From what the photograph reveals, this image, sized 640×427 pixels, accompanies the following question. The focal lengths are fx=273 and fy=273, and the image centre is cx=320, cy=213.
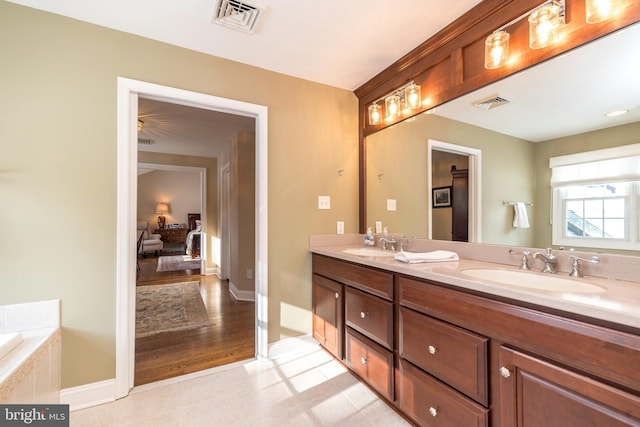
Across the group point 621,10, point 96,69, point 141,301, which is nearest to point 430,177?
point 621,10

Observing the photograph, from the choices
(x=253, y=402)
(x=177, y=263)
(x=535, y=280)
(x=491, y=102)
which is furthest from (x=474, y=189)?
(x=177, y=263)

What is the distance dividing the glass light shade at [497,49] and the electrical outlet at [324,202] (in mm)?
1490

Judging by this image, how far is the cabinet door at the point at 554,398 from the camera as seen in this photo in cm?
→ 77

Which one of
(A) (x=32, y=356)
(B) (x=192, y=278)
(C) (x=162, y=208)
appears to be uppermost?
(C) (x=162, y=208)

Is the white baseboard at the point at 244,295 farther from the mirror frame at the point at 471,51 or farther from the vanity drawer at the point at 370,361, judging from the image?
the mirror frame at the point at 471,51

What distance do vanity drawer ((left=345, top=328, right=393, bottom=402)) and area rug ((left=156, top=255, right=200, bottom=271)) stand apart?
5.21 m

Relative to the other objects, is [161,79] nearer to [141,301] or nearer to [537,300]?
[537,300]

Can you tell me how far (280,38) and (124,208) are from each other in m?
1.54

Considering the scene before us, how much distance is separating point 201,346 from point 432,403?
1.97m

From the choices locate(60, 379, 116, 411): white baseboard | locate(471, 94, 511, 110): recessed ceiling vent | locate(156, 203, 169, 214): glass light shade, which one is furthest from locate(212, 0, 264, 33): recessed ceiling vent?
locate(156, 203, 169, 214): glass light shade

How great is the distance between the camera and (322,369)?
6.73ft

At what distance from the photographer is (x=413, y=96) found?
207 centimetres

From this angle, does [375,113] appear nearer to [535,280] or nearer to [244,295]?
[535,280]

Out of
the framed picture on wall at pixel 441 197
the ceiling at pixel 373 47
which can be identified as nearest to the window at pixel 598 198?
the ceiling at pixel 373 47
